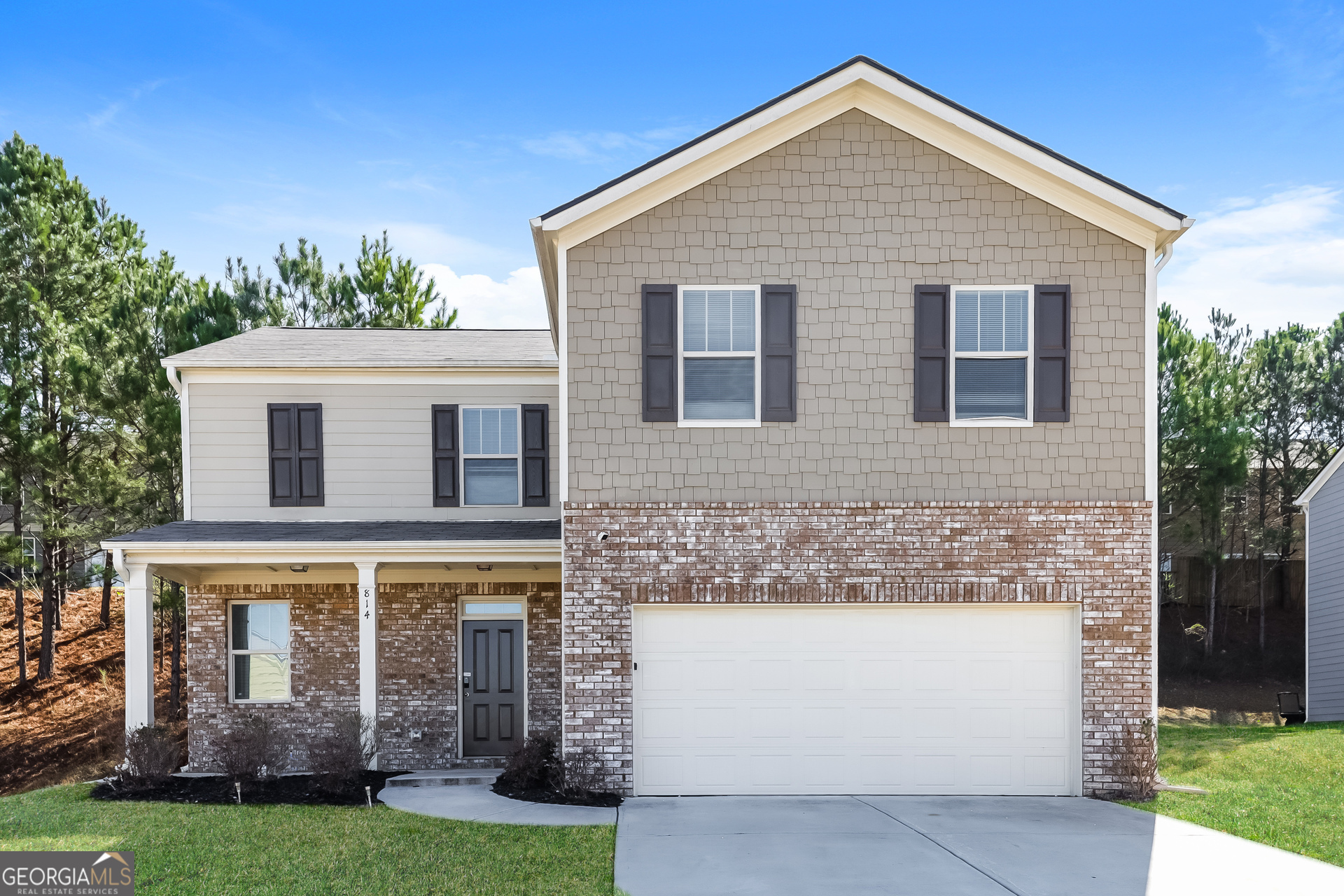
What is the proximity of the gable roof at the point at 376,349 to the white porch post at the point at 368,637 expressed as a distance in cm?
304

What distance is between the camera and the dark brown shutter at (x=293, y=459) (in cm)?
1277

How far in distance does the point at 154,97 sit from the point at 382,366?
974 cm

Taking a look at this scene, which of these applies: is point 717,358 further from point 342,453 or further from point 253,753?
point 253,753

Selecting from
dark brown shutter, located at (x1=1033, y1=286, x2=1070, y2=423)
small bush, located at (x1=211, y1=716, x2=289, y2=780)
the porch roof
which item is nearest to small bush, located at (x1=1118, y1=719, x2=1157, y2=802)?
dark brown shutter, located at (x1=1033, y1=286, x2=1070, y2=423)

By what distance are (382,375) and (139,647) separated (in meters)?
4.39

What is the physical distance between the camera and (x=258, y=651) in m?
12.8

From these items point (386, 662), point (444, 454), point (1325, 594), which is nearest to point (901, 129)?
point (444, 454)

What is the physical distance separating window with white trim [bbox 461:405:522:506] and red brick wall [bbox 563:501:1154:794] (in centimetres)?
350

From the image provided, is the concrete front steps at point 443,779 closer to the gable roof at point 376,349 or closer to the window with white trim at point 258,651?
the window with white trim at point 258,651

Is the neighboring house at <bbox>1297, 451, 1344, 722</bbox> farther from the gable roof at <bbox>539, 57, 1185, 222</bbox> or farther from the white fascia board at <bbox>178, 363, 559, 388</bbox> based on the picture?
the white fascia board at <bbox>178, 363, 559, 388</bbox>

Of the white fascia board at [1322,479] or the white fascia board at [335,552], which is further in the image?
the white fascia board at [1322,479]

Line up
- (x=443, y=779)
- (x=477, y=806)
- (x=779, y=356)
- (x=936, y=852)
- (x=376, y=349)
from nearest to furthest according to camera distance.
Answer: (x=936, y=852) < (x=477, y=806) < (x=779, y=356) < (x=443, y=779) < (x=376, y=349)

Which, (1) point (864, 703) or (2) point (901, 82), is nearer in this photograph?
(2) point (901, 82)

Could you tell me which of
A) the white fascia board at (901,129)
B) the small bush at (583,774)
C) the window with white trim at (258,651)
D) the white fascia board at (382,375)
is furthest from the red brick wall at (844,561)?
the window with white trim at (258,651)
